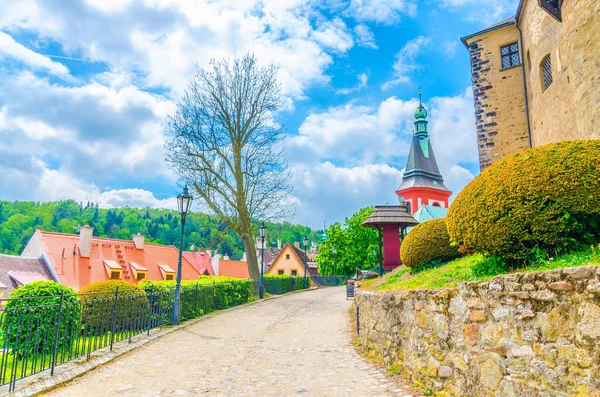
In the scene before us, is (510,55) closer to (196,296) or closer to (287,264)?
(196,296)

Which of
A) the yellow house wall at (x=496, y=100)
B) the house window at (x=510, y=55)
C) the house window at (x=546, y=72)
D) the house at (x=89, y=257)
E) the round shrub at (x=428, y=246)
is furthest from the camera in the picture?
the house at (x=89, y=257)

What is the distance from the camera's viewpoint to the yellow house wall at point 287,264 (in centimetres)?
5425

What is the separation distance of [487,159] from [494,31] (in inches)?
213

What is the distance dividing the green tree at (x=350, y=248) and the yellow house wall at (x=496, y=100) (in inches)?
1037

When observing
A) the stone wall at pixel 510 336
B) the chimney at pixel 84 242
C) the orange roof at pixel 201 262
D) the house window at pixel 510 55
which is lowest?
the stone wall at pixel 510 336

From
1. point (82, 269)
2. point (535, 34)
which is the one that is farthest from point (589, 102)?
point (82, 269)

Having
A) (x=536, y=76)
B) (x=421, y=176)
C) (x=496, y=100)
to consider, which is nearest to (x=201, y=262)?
(x=421, y=176)

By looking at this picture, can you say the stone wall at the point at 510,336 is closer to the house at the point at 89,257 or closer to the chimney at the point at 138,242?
the house at the point at 89,257

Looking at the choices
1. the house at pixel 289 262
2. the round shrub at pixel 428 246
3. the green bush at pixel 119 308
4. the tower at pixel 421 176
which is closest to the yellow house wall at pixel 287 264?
the house at pixel 289 262

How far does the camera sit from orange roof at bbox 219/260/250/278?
4384 cm

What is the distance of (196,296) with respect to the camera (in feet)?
43.4

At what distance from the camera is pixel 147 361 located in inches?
280

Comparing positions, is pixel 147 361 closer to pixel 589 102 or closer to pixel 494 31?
pixel 589 102

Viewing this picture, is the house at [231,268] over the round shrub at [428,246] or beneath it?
beneath
